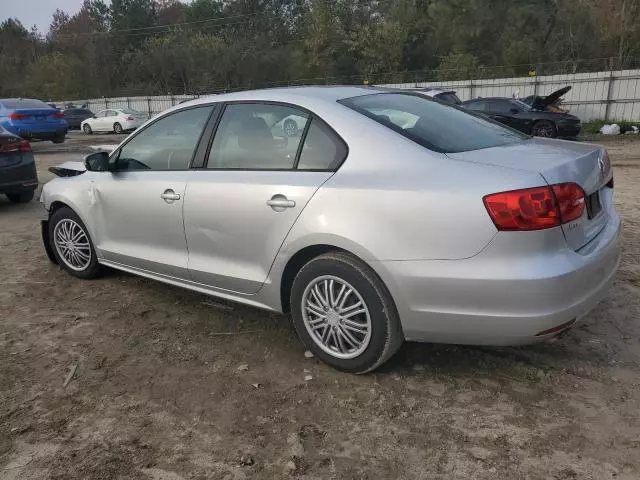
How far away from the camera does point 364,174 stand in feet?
9.88

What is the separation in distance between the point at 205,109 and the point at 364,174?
1479mm

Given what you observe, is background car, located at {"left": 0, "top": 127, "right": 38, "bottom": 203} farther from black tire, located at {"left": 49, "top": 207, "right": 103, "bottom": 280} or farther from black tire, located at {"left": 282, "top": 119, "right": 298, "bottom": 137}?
black tire, located at {"left": 282, "top": 119, "right": 298, "bottom": 137}

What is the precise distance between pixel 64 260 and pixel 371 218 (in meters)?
3.34

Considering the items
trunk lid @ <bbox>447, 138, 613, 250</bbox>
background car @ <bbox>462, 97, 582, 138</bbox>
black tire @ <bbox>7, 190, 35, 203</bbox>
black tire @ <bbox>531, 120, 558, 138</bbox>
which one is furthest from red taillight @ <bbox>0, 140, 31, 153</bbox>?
black tire @ <bbox>531, 120, 558, 138</bbox>

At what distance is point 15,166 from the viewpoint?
784 cm

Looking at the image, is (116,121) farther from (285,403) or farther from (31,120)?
(285,403)

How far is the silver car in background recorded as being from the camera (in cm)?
268

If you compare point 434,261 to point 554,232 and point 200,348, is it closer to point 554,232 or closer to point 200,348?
point 554,232

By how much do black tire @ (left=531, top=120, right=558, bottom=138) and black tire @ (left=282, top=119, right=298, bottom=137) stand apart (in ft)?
49.0

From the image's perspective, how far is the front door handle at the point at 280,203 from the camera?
127 inches

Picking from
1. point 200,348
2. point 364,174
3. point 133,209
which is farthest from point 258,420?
point 133,209

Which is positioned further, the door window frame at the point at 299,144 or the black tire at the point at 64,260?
the black tire at the point at 64,260

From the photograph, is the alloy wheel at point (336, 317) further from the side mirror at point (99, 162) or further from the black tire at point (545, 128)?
the black tire at point (545, 128)

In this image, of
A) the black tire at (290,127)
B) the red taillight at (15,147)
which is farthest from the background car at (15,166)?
the black tire at (290,127)
